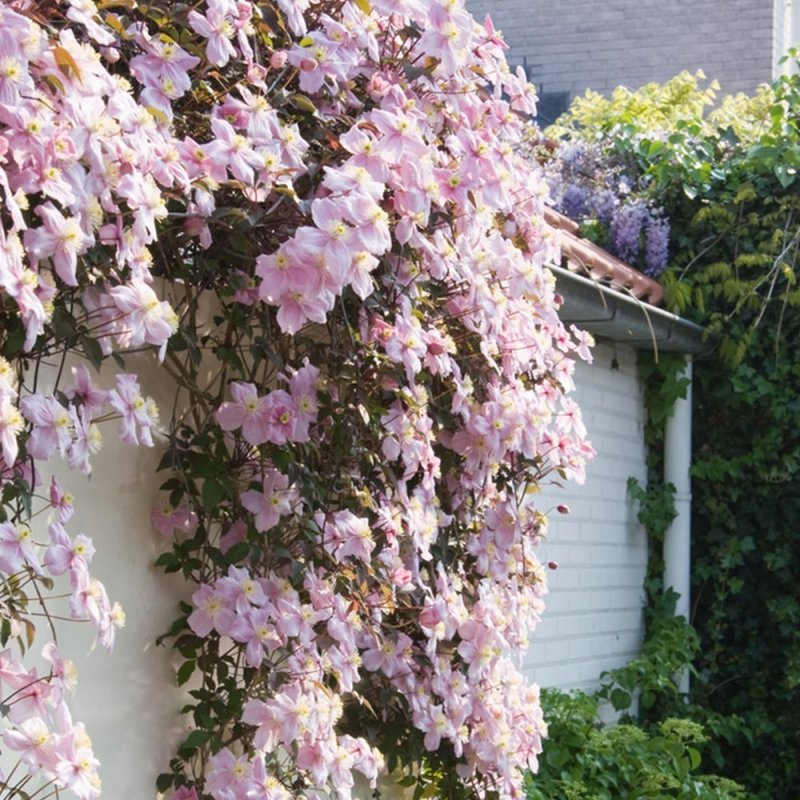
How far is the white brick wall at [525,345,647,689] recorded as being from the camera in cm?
515

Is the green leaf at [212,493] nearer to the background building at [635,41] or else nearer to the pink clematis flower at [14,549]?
the pink clematis flower at [14,549]

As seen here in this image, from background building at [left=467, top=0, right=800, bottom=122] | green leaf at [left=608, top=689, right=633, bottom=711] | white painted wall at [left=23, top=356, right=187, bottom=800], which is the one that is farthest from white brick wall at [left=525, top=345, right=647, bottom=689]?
background building at [left=467, top=0, right=800, bottom=122]

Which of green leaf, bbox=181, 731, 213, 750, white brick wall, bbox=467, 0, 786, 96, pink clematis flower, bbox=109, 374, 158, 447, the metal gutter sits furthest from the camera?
white brick wall, bbox=467, 0, 786, 96

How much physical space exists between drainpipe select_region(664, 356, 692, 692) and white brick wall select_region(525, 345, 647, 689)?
12cm

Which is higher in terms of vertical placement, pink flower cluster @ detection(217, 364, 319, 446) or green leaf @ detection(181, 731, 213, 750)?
pink flower cluster @ detection(217, 364, 319, 446)

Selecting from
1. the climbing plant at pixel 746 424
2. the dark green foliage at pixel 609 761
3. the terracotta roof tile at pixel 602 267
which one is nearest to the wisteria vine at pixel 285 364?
the dark green foliage at pixel 609 761

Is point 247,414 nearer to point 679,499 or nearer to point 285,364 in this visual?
point 285,364

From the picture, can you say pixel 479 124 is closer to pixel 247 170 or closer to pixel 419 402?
pixel 419 402

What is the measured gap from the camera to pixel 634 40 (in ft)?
38.7

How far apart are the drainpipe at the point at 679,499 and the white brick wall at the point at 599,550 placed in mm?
119

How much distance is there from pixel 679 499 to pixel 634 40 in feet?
22.2

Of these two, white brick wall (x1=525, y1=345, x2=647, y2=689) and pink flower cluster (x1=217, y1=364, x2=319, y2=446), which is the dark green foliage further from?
pink flower cluster (x1=217, y1=364, x2=319, y2=446)

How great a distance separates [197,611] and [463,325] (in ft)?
3.16

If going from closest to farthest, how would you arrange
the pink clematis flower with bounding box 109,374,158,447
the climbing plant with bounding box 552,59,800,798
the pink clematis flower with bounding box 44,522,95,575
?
the pink clematis flower with bounding box 44,522,95,575 → the pink clematis flower with bounding box 109,374,158,447 → the climbing plant with bounding box 552,59,800,798
